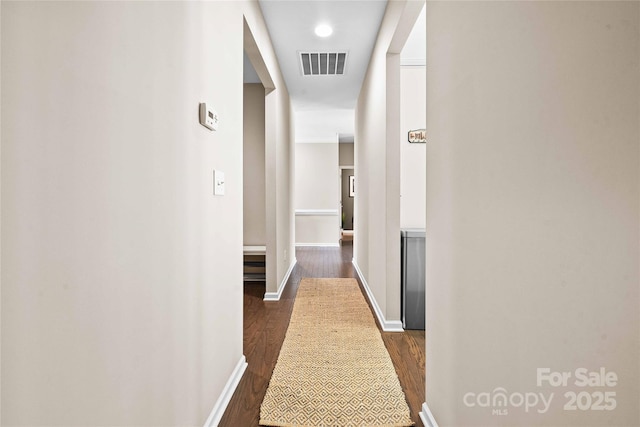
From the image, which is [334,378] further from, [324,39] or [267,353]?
[324,39]

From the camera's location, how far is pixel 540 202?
2.58ft

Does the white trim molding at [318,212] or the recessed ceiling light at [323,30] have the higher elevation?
the recessed ceiling light at [323,30]

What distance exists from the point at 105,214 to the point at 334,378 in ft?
5.16

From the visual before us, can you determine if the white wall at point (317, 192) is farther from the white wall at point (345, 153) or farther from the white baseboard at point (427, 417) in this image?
the white baseboard at point (427, 417)

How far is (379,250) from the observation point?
2963 millimetres

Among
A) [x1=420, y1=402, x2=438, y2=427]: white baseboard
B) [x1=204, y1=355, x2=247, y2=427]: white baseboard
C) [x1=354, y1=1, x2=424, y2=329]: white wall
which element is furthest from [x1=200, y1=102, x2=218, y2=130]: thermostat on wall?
[x1=420, y1=402, x2=438, y2=427]: white baseboard

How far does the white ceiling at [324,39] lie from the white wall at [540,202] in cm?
159

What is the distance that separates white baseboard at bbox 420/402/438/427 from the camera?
1.40 m

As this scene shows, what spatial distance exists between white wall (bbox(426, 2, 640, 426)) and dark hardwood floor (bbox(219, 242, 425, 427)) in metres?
0.67

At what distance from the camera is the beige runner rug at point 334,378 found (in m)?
1.54

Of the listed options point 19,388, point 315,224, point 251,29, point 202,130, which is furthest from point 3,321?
point 315,224

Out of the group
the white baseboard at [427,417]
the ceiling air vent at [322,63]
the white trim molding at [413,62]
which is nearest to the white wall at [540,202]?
the white baseboard at [427,417]

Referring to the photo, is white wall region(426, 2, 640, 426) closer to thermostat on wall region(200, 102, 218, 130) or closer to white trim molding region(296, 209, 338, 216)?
thermostat on wall region(200, 102, 218, 130)

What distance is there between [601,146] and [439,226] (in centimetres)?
75
